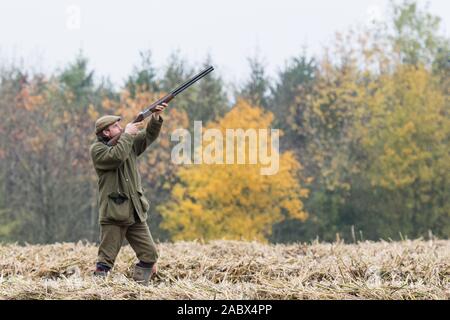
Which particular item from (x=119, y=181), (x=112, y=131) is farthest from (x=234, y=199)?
(x=119, y=181)

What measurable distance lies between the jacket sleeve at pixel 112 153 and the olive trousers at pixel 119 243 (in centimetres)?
60

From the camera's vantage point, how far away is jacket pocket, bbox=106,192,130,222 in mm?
7492

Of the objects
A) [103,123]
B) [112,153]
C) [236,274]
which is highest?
[103,123]

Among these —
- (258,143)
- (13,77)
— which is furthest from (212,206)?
(13,77)

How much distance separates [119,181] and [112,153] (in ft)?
1.09

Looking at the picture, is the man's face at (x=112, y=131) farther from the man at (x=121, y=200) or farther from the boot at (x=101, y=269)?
the boot at (x=101, y=269)

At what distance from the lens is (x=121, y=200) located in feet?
24.8

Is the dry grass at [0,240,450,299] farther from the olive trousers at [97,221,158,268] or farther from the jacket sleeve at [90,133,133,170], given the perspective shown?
the jacket sleeve at [90,133,133,170]

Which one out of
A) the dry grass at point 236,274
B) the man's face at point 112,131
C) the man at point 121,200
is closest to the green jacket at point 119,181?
the man at point 121,200

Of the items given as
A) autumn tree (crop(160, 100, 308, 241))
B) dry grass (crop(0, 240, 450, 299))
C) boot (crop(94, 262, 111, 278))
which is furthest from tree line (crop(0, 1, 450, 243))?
boot (crop(94, 262, 111, 278))

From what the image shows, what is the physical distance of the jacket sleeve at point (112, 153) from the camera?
7387 millimetres

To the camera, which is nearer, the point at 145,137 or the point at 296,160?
the point at 145,137

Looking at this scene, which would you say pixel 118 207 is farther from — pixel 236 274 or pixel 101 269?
pixel 236 274
